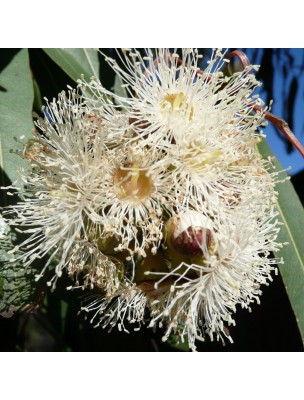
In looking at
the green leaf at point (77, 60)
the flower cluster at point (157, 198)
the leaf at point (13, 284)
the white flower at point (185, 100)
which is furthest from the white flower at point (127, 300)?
the green leaf at point (77, 60)

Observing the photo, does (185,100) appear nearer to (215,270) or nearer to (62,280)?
(215,270)

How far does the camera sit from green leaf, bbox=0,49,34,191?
1149 mm

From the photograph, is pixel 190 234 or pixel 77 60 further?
pixel 77 60

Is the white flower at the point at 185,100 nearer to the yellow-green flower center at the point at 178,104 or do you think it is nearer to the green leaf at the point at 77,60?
the yellow-green flower center at the point at 178,104

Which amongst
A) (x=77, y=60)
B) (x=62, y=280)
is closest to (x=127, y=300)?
(x=62, y=280)

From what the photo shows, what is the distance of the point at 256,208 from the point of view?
1019 millimetres

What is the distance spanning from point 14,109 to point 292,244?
0.75 metres

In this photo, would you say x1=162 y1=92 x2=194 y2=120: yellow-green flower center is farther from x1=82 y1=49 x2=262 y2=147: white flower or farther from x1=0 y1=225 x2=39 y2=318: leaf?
x1=0 y1=225 x2=39 y2=318: leaf

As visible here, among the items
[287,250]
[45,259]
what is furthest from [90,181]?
[287,250]

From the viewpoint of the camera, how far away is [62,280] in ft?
3.82

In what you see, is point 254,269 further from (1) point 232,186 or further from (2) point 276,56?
(2) point 276,56

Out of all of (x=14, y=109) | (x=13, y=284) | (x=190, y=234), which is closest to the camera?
(x=190, y=234)

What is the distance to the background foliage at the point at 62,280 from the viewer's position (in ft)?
3.75

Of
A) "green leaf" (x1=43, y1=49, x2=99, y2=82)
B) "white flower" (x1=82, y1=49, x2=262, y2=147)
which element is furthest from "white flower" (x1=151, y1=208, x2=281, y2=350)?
"green leaf" (x1=43, y1=49, x2=99, y2=82)
